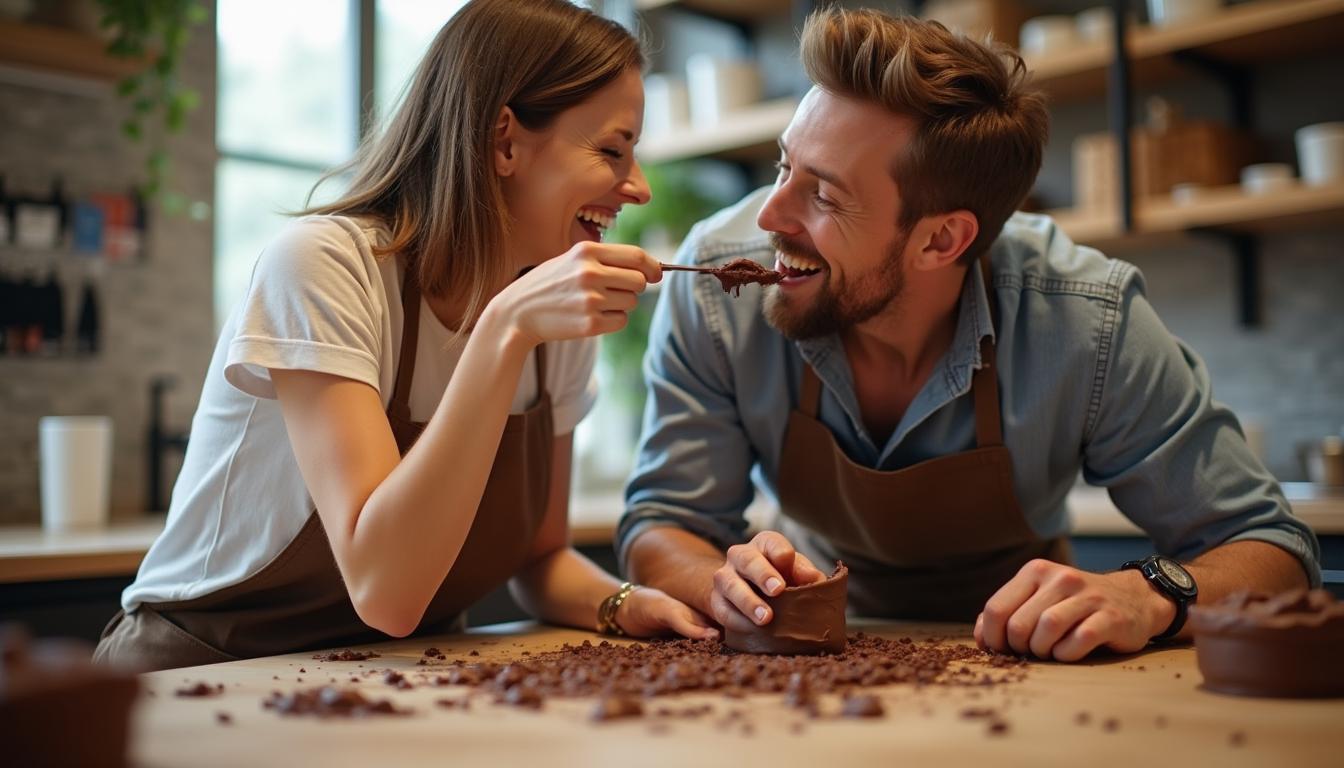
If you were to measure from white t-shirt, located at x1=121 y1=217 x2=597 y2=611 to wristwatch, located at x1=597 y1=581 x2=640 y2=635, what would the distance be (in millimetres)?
391

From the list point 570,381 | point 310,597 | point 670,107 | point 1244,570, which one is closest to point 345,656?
point 310,597

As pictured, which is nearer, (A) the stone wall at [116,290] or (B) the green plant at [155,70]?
(B) the green plant at [155,70]

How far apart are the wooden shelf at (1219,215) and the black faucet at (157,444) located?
8.98ft

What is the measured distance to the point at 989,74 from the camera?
79.9 inches

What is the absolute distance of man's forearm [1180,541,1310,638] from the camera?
1665 millimetres

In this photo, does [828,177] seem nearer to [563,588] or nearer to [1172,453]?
[1172,453]

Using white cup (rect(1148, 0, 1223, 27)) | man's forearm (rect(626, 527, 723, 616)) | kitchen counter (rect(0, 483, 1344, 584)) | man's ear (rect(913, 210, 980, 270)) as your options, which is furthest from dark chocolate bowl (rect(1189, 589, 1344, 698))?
white cup (rect(1148, 0, 1223, 27))

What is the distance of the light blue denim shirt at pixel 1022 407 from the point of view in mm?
1854

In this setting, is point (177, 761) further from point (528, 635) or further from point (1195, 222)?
point (1195, 222)

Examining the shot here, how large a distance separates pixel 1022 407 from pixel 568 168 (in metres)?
0.82

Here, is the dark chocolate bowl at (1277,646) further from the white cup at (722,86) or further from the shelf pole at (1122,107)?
the white cup at (722,86)

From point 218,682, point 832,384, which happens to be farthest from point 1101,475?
point 218,682

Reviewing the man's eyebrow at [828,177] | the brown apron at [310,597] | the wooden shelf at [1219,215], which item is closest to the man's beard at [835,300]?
the man's eyebrow at [828,177]

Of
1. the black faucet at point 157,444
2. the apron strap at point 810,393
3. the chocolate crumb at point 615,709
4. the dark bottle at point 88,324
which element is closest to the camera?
Answer: the chocolate crumb at point 615,709
